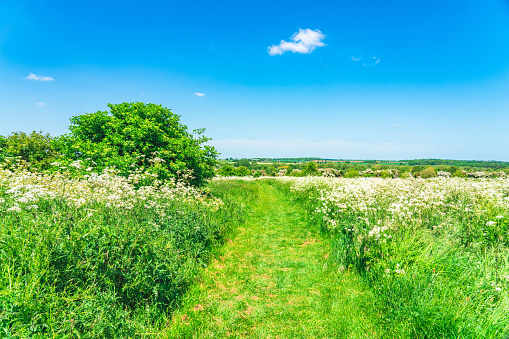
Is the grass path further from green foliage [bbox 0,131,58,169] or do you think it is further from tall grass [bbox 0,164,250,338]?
green foliage [bbox 0,131,58,169]

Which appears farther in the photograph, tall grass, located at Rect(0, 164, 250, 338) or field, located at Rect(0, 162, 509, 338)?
field, located at Rect(0, 162, 509, 338)

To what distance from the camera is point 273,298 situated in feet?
16.3

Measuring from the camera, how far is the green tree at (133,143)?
36.1ft

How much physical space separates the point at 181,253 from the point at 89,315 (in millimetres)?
2995

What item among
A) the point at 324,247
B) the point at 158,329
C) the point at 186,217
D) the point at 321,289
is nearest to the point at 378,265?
the point at 321,289

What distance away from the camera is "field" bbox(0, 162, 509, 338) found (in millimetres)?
3004

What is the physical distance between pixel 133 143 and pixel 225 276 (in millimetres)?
8962

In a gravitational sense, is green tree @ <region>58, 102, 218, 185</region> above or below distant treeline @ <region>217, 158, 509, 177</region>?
above

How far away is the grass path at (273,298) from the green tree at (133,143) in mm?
6186

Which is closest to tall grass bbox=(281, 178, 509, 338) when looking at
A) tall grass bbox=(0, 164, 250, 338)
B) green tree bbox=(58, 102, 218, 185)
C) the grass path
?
the grass path

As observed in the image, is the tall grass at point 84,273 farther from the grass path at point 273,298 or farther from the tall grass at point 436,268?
the tall grass at point 436,268

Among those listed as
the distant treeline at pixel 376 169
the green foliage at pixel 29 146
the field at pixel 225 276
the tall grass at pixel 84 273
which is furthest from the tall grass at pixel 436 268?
the green foliage at pixel 29 146

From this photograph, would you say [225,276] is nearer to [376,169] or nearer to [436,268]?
[436,268]

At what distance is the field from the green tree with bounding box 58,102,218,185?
405 centimetres
